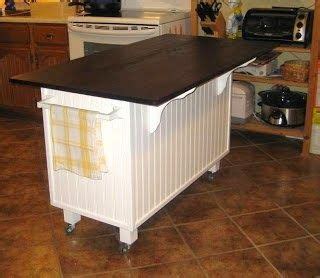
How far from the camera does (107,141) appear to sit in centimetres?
196

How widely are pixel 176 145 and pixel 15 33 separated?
2200 mm

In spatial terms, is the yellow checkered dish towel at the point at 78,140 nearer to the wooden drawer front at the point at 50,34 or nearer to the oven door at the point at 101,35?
the oven door at the point at 101,35

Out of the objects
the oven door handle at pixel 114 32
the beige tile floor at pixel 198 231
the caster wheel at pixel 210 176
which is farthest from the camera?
the oven door handle at pixel 114 32

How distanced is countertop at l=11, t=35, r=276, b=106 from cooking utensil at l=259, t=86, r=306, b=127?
81cm

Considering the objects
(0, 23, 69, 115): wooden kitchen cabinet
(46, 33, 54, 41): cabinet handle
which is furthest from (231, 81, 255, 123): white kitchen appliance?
(46, 33, 54, 41): cabinet handle

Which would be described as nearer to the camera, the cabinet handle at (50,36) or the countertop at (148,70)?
the countertop at (148,70)

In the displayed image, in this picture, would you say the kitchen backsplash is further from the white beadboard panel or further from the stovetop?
the white beadboard panel

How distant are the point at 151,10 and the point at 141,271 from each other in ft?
8.14

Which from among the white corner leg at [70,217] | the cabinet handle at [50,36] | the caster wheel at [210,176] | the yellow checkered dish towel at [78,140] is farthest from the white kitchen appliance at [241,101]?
the yellow checkered dish towel at [78,140]

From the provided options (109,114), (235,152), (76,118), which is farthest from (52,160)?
(235,152)

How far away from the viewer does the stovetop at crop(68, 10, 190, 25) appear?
330cm

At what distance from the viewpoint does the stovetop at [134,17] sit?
330 centimetres

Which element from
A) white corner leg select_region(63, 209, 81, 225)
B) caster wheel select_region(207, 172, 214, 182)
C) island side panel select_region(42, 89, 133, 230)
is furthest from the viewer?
caster wheel select_region(207, 172, 214, 182)

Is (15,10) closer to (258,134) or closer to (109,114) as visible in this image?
(258,134)
